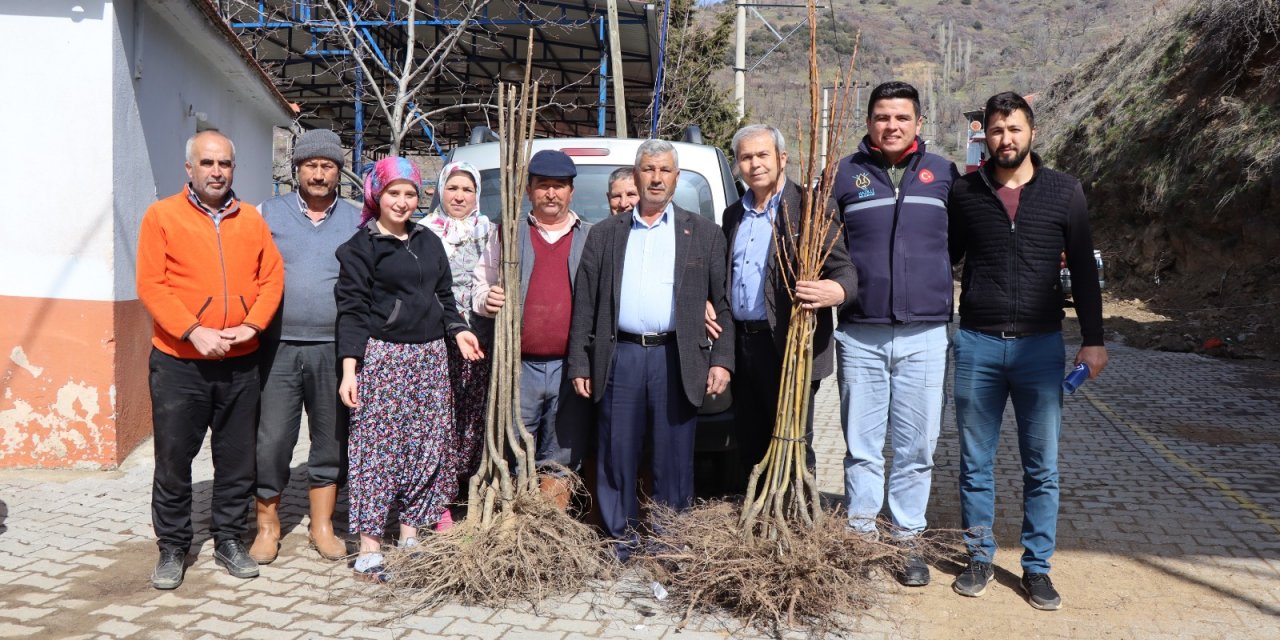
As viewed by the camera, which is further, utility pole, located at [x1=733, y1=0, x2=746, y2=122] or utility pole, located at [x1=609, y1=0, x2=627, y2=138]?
utility pole, located at [x1=733, y1=0, x2=746, y2=122]

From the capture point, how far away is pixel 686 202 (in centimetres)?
484

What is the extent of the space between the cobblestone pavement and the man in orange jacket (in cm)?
33

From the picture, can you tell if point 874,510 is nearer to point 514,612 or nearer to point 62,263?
point 514,612

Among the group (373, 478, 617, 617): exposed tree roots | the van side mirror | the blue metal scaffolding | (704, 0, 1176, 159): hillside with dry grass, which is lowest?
(373, 478, 617, 617): exposed tree roots

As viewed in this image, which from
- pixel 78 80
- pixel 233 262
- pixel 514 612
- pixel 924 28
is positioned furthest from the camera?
pixel 924 28

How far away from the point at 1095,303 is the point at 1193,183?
12.3 meters

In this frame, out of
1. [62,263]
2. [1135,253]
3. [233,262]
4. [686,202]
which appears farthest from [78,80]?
[1135,253]

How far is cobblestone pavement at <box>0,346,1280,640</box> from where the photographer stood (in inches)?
140

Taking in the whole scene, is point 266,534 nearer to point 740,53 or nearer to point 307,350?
point 307,350

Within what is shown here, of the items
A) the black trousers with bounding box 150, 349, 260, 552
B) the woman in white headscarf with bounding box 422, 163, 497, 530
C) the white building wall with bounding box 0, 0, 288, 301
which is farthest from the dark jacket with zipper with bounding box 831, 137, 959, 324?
the white building wall with bounding box 0, 0, 288, 301

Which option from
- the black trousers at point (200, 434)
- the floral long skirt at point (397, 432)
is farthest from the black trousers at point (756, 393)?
the black trousers at point (200, 434)

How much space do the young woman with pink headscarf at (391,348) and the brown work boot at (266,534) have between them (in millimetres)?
527

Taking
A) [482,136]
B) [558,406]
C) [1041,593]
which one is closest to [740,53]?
[482,136]

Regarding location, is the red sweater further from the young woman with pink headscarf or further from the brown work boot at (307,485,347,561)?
the brown work boot at (307,485,347,561)
